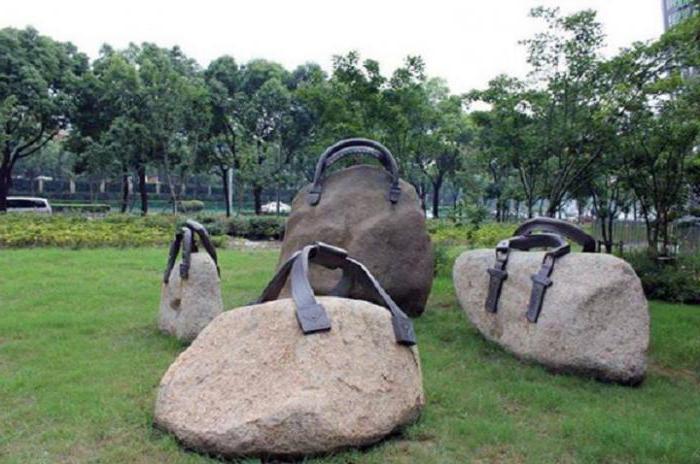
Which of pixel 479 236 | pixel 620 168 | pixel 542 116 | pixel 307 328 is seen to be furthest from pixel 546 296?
pixel 479 236

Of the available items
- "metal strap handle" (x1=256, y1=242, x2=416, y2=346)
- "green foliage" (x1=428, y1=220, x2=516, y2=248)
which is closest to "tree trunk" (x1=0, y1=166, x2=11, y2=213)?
"green foliage" (x1=428, y1=220, x2=516, y2=248)

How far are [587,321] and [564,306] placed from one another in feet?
0.62

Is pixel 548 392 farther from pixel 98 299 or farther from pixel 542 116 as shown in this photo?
pixel 542 116

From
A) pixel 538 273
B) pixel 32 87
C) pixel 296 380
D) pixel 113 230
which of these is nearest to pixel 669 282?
pixel 538 273

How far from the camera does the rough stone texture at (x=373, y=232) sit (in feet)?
19.8

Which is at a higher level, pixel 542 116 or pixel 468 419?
pixel 542 116

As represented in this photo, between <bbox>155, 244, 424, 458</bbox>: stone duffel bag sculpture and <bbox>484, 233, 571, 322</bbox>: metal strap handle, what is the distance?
1601mm

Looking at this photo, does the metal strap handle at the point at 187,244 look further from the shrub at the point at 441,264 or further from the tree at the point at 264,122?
the tree at the point at 264,122

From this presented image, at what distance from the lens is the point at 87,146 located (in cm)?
2689

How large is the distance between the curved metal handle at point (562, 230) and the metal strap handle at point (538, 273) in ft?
0.43

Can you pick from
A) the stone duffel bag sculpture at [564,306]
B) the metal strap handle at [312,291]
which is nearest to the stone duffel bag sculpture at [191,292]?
the metal strap handle at [312,291]

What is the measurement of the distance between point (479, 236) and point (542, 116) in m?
6.12

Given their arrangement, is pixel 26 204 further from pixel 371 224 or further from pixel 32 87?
pixel 371 224

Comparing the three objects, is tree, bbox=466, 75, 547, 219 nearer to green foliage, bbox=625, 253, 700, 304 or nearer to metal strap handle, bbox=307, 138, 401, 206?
green foliage, bbox=625, 253, 700, 304
